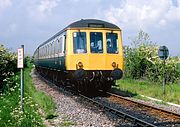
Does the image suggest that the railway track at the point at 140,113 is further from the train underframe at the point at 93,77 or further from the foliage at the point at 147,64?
the foliage at the point at 147,64

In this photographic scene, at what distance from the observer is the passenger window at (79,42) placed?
16.1 meters

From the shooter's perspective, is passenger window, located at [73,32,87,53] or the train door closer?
passenger window, located at [73,32,87,53]

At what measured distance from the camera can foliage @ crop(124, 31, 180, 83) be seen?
2422 cm

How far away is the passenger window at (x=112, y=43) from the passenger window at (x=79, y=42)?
1050mm

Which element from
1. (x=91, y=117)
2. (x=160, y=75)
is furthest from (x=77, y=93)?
(x=160, y=75)

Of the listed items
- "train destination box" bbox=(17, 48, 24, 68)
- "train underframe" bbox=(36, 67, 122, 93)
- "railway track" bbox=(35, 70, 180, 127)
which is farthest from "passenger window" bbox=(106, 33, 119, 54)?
"train destination box" bbox=(17, 48, 24, 68)

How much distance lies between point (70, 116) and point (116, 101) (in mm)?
3758

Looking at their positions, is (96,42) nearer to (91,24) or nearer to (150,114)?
(91,24)

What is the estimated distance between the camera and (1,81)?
17.7 metres

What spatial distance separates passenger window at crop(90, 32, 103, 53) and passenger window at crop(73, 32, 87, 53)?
34cm

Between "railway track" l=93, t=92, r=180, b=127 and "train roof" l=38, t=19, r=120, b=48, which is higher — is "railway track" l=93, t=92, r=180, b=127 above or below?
below

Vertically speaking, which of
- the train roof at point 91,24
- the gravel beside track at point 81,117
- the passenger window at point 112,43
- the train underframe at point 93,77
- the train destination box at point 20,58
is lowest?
the gravel beside track at point 81,117

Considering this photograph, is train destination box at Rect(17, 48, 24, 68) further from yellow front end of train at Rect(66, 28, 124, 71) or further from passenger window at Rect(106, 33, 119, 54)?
passenger window at Rect(106, 33, 119, 54)

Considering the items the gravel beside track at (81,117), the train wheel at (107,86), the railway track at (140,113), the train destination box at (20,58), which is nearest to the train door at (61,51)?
the train wheel at (107,86)
